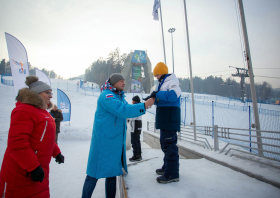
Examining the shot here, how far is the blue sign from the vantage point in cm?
3522

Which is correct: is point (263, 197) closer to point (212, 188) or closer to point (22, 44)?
point (212, 188)

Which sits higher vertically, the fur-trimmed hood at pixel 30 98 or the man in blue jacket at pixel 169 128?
the fur-trimmed hood at pixel 30 98

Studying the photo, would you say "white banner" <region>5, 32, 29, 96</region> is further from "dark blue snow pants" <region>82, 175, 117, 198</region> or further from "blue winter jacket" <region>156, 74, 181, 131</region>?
"blue winter jacket" <region>156, 74, 181, 131</region>

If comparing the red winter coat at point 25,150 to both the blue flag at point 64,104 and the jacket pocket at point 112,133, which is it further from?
the blue flag at point 64,104

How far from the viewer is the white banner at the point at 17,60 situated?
20.4 feet

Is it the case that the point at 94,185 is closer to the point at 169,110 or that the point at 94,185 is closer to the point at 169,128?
the point at 169,128

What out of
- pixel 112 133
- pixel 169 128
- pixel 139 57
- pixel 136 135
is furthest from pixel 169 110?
pixel 139 57

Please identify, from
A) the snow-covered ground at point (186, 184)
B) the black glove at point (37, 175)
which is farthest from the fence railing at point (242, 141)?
the black glove at point (37, 175)

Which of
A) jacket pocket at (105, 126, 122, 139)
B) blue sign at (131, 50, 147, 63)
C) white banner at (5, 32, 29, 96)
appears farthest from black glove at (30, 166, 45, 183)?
blue sign at (131, 50, 147, 63)

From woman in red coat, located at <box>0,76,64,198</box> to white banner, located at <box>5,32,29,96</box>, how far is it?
21.2 ft

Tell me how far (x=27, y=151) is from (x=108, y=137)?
0.80 m

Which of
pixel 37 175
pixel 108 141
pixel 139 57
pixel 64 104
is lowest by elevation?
pixel 37 175

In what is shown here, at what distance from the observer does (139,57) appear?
35.5m

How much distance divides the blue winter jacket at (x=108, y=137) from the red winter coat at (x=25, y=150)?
527 millimetres
